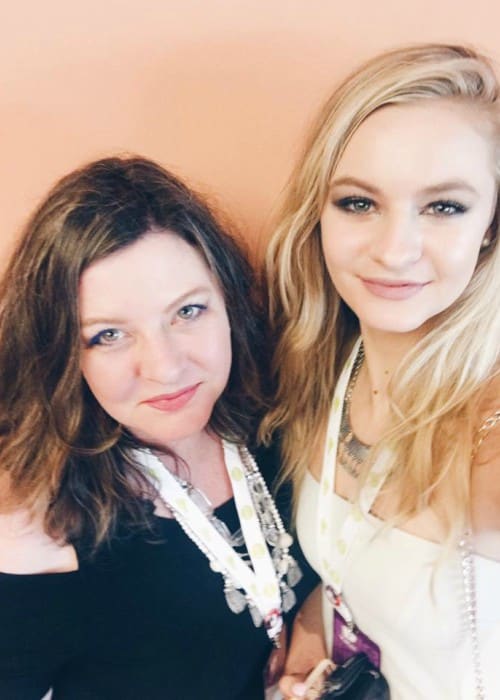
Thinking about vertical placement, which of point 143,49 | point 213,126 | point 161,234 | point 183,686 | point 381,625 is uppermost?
point 143,49

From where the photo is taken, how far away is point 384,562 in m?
1.06

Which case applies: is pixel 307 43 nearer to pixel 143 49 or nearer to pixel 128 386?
pixel 143 49

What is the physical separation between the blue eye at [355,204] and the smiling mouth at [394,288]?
103 mm

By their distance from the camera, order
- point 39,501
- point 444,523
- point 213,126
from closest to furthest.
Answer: point 444,523 → point 39,501 → point 213,126

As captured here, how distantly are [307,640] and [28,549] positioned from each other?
1.86ft

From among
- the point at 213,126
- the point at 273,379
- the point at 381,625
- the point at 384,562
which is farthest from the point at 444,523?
the point at 213,126

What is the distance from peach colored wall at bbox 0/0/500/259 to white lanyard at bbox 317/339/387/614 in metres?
0.45

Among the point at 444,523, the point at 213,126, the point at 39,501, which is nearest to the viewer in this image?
the point at 444,523

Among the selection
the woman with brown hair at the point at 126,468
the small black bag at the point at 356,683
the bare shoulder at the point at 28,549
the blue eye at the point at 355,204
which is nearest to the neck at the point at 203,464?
the woman with brown hair at the point at 126,468

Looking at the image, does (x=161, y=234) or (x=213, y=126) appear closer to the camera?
(x=161, y=234)

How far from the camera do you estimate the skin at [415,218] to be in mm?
931

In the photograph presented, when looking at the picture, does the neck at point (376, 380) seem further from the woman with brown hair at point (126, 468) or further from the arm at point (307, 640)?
the arm at point (307, 640)

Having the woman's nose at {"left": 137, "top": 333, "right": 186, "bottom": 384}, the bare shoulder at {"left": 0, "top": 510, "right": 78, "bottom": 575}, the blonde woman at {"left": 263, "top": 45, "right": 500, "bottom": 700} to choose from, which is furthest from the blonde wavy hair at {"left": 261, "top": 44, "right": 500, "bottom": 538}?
the bare shoulder at {"left": 0, "top": 510, "right": 78, "bottom": 575}

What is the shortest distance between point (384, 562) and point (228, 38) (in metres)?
0.92
